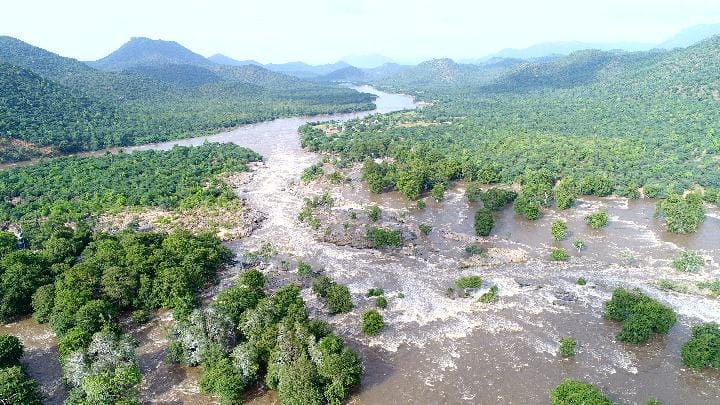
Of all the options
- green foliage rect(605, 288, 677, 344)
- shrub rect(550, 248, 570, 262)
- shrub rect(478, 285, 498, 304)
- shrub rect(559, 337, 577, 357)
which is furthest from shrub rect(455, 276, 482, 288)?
shrub rect(550, 248, 570, 262)

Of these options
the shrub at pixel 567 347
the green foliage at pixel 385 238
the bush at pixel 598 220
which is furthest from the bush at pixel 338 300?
the bush at pixel 598 220

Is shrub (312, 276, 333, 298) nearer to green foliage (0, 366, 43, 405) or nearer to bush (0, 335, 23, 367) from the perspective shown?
green foliage (0, 366, 43, 405)

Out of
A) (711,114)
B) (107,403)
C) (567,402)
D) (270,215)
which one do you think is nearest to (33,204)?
(270,215)

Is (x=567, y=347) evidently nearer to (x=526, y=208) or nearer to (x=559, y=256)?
(x=559, y=256)

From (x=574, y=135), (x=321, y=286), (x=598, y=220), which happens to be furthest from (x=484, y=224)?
(x=574, y=135)

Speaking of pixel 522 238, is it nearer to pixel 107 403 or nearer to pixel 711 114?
pixel 107 403

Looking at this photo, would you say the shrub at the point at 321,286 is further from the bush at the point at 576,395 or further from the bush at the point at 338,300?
the bush at the point at 576,395

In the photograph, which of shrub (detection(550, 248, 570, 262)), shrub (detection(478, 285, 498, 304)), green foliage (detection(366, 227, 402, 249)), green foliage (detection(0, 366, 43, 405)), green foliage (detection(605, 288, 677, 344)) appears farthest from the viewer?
green foliage (detection(366, 227, 402, 249))
